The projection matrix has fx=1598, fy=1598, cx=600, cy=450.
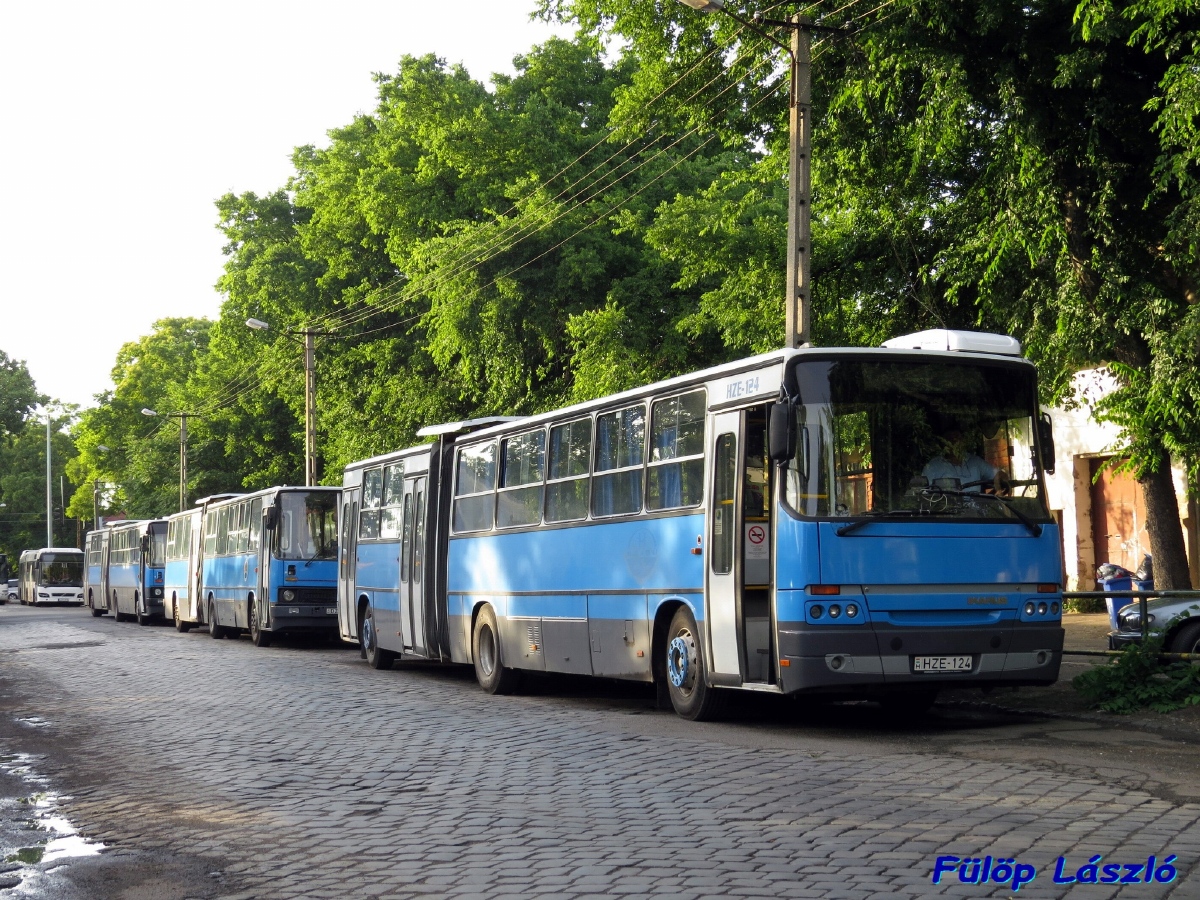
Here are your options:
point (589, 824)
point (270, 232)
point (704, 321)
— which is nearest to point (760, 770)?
point (589, 824)

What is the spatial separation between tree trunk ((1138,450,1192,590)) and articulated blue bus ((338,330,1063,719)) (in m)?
7.06

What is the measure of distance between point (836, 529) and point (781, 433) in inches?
34.4

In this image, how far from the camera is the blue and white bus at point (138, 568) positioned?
47594 millimetres

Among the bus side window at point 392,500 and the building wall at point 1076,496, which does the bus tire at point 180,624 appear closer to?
the bus side window at point 392,500

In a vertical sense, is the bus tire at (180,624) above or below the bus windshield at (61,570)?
below

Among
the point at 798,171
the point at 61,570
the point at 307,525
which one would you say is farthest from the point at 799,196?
the point at 61,570

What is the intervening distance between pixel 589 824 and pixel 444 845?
2.89ft

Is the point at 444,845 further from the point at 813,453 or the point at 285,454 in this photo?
the point at 285,454

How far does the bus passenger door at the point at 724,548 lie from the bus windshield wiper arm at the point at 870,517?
1.01 metres

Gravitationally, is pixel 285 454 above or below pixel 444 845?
above

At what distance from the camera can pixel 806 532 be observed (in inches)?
485

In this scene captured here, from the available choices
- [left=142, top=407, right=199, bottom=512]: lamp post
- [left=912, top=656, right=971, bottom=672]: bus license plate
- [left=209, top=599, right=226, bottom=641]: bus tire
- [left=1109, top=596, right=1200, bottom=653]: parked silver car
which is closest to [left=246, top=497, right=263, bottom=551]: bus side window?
[left=209, top=599, right=226, bottom=641]: bus tire

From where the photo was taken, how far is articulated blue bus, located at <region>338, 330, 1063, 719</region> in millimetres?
12367

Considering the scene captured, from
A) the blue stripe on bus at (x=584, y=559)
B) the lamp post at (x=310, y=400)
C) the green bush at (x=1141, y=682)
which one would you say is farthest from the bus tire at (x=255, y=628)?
the green bush at (x=1141, y=682)
